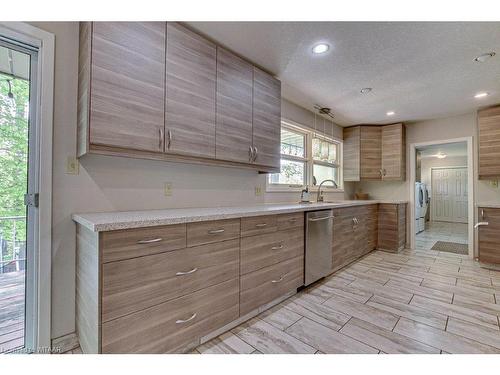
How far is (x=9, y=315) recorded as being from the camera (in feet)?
5.54

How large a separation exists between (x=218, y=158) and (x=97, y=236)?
113 centimetres

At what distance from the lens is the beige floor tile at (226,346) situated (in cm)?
152

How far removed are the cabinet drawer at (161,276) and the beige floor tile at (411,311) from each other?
1.50 m

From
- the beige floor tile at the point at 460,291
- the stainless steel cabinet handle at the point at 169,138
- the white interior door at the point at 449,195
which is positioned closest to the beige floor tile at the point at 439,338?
the beige floor tile at the point at 460,291

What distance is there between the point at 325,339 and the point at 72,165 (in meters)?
2.16

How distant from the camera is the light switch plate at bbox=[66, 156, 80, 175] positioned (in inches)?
62.4

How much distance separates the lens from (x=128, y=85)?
1538 mm

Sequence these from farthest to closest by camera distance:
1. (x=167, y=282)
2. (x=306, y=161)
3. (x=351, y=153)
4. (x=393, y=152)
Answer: (x=351, y=153) < (x=393, y=152) < (x=306, y=161) < (x=167, y=282)

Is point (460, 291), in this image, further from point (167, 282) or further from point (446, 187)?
point (446, 187)

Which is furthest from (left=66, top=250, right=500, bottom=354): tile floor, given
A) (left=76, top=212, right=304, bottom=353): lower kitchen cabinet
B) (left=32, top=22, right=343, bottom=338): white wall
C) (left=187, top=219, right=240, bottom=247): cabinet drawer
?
(left=187, top=219, right=240, bottom=247): cabinet drawer

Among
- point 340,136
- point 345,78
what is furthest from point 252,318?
point 340,136

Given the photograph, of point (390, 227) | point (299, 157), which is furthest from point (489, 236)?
point (299, 157)

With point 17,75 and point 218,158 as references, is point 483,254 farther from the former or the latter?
point 17,75

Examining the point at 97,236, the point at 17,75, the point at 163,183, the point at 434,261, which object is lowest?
the point at 434,261
